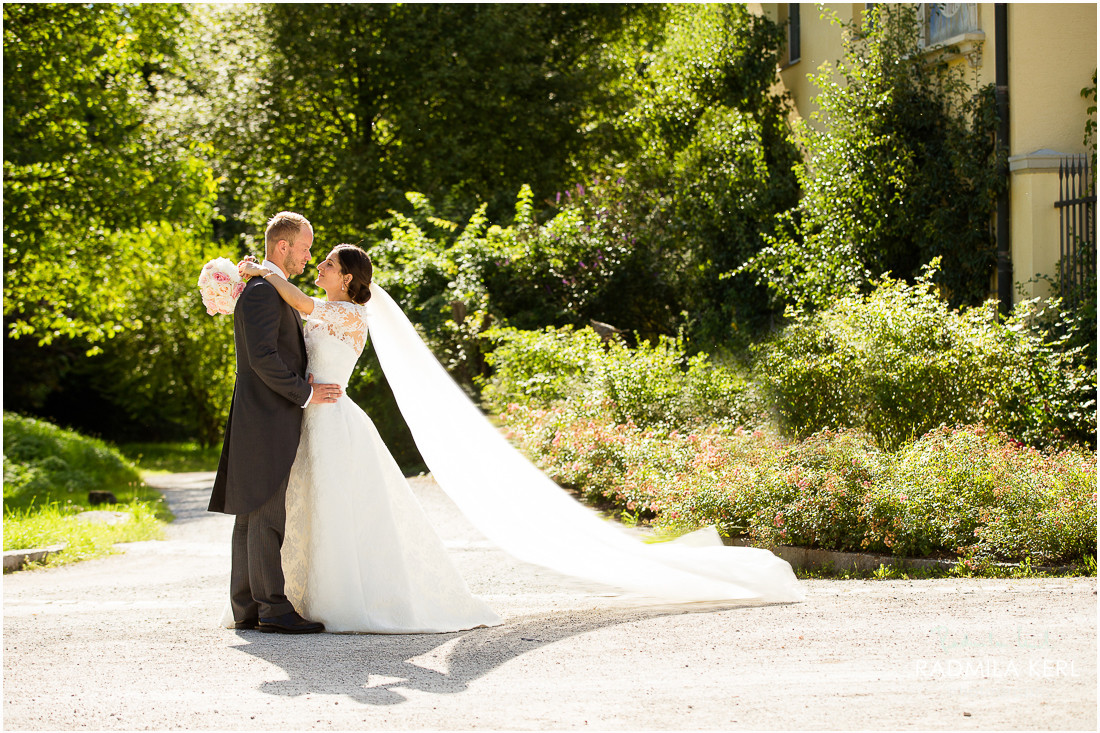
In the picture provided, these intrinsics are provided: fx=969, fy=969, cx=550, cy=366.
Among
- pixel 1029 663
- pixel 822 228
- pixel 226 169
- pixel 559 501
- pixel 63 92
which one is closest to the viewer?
pixel 1029 663

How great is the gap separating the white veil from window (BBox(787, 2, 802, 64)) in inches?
495

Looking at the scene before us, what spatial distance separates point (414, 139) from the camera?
70.1 feet

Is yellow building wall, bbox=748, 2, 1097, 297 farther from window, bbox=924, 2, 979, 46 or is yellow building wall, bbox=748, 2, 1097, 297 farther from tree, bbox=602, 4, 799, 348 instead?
tree, bbox=602, 4, 799, 348

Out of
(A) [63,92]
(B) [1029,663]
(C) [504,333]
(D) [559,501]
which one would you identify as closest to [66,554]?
(D) [559,501]

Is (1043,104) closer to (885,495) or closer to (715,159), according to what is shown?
(715,159)

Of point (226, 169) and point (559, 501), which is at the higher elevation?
point (226, 169)

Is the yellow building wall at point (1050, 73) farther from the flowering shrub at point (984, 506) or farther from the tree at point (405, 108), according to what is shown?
the tree at point (405, 108)

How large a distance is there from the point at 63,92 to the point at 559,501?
12965mm

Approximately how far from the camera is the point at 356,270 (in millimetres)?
5359

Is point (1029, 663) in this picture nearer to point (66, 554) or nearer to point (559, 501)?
point (559, 501)

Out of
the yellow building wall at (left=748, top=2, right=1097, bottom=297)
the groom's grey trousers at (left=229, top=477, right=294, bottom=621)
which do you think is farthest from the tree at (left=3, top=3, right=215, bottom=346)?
the yellow building wall at (left=748, top=2, right=1097, bottom=297)

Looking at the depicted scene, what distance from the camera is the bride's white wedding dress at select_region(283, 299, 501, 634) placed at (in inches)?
202

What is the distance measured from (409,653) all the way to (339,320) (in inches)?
72.8

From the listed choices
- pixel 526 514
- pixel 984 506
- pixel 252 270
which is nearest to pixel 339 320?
pixel 252 270
